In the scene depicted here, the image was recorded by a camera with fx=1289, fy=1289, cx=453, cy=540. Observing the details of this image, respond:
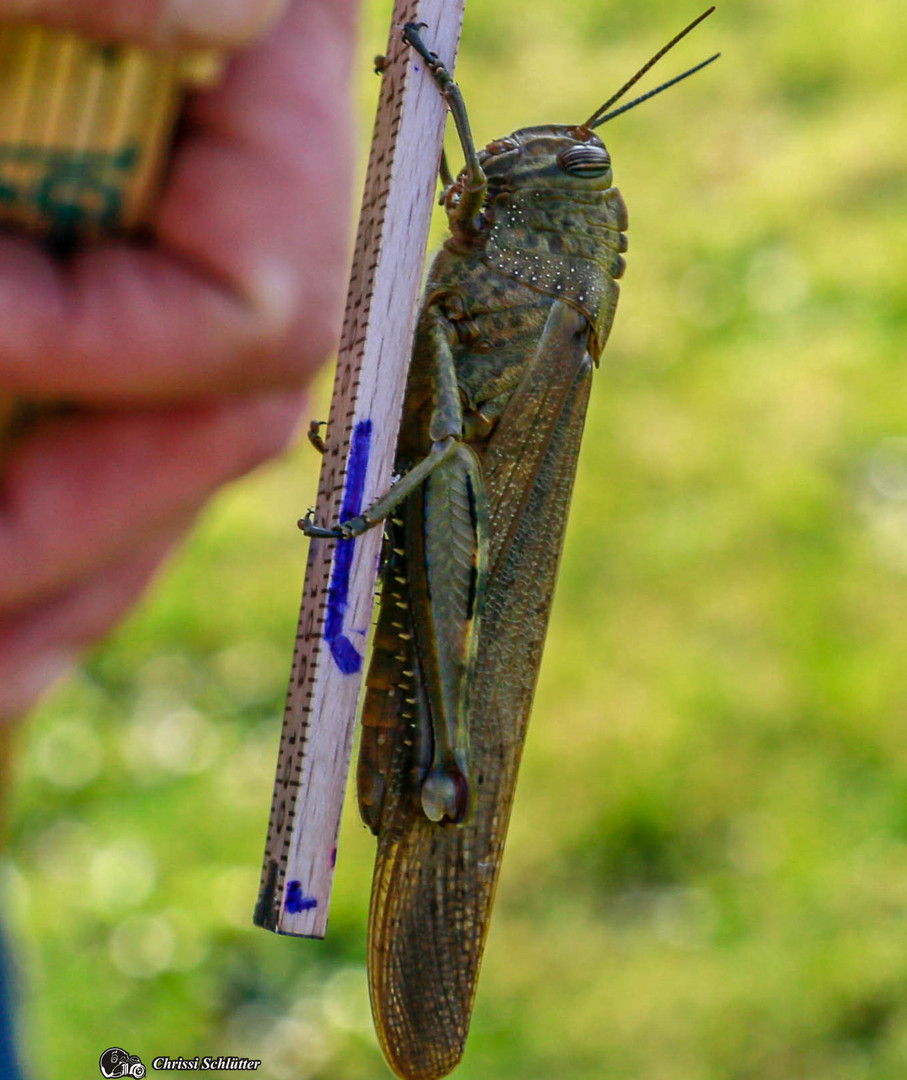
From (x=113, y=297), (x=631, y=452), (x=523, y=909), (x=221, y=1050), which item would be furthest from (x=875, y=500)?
(x=113, y=297)

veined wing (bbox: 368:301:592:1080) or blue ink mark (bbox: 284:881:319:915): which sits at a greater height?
veined wing (bbox: 368:301:592:1080)

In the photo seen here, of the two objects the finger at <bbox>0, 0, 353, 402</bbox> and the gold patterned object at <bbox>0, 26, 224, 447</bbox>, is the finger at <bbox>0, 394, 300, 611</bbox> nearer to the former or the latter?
the finger at <bbox>0, 0, 353, 402</bbox>

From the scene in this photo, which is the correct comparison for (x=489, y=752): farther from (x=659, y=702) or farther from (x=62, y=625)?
(x=659, y=702)

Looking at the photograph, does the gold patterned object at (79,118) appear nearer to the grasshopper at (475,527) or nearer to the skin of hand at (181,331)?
the skin of hand at (181,331)

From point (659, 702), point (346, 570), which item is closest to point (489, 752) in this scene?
point (346, 570)

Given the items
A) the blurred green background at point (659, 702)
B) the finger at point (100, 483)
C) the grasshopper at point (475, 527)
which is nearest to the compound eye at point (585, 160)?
the grasshopper at point (475, 527)

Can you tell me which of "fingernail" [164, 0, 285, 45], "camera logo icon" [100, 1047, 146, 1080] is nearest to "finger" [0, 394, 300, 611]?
"fingernail" [164, 0, 285, 45]

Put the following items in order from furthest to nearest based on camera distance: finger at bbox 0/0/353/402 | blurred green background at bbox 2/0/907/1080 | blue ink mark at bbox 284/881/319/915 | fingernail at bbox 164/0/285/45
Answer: blurred green background at bbox 2/0/907/1080 < finger at bbox 0/0/353/402 < fingernail at bbox 164/0/285/45 < blue ink mark at bbox 284/881/319/915
